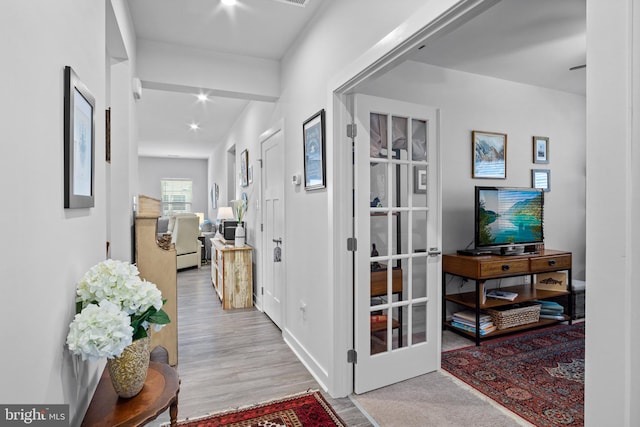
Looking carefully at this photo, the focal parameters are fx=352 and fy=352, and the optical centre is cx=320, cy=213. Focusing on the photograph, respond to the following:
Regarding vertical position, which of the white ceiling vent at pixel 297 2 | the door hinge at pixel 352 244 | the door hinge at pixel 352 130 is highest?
the white ceiling vent at pixel 297 2

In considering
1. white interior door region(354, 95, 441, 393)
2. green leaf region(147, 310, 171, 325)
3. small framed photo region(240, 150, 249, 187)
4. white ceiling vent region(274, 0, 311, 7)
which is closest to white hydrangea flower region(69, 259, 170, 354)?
green leaf region(147, 310, 171, 325)

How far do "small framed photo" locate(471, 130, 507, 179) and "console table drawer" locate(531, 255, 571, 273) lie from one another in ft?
3.15

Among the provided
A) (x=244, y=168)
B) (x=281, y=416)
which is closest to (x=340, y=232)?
(x=281, y=416)

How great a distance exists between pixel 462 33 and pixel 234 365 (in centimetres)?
325

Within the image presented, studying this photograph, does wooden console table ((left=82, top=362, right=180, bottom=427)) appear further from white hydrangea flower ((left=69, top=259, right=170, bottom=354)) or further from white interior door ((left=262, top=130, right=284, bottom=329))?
white interior door ((left=262, top=130, right=284, bottom=329))

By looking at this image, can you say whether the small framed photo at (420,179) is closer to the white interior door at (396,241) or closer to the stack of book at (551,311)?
the white interior door at (396,241)

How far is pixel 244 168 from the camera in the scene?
5371 mm

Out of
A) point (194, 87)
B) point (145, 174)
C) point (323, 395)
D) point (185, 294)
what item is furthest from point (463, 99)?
point (145, 174)

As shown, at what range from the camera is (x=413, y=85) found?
3422 mm

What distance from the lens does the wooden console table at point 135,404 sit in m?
1.06

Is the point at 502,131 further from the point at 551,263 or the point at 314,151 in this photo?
the point at 314,151

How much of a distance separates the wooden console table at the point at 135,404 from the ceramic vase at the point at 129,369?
0.04 metres

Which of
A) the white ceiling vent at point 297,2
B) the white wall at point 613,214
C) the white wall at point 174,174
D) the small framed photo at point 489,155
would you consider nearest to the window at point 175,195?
the white wall at point 174,174

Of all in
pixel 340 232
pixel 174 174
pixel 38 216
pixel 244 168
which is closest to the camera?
pixel 38 216
